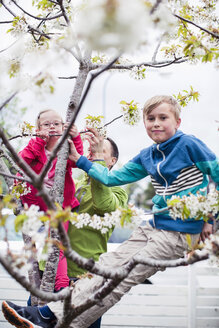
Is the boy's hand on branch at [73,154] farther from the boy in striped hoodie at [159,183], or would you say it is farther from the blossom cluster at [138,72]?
the blossom cluster at [138,72]

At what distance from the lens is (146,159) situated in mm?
2121

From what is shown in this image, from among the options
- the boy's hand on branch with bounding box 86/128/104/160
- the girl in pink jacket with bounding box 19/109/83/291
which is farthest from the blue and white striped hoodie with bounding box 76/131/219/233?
the girl in pink jacket with bounding box 19/109/83/291

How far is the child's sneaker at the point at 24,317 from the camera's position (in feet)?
5.24

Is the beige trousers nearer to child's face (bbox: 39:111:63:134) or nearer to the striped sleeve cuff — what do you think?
the striped sleeve cuff

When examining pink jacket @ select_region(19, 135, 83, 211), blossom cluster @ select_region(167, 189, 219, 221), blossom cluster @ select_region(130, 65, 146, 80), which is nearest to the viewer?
blossom cluster @ select_region(167, 189, 219, 221)

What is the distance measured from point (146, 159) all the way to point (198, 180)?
1.16ft

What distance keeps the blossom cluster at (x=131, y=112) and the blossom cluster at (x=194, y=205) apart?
2.81ft

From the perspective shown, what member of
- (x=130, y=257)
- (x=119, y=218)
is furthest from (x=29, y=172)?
(x=130, y=257)

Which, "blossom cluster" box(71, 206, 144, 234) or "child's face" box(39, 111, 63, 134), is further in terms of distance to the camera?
"child's face" box(39, 111, 63, 134)

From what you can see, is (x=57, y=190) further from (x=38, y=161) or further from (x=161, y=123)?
(x=161, y=123)

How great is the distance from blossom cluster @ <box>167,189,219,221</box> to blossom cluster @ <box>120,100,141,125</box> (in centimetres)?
86

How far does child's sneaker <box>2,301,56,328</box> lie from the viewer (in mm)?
1598

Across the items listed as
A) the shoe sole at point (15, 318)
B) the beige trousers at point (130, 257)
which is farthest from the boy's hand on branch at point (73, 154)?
the shoe sole at point (15, 318)

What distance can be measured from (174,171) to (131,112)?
1.58 feet
